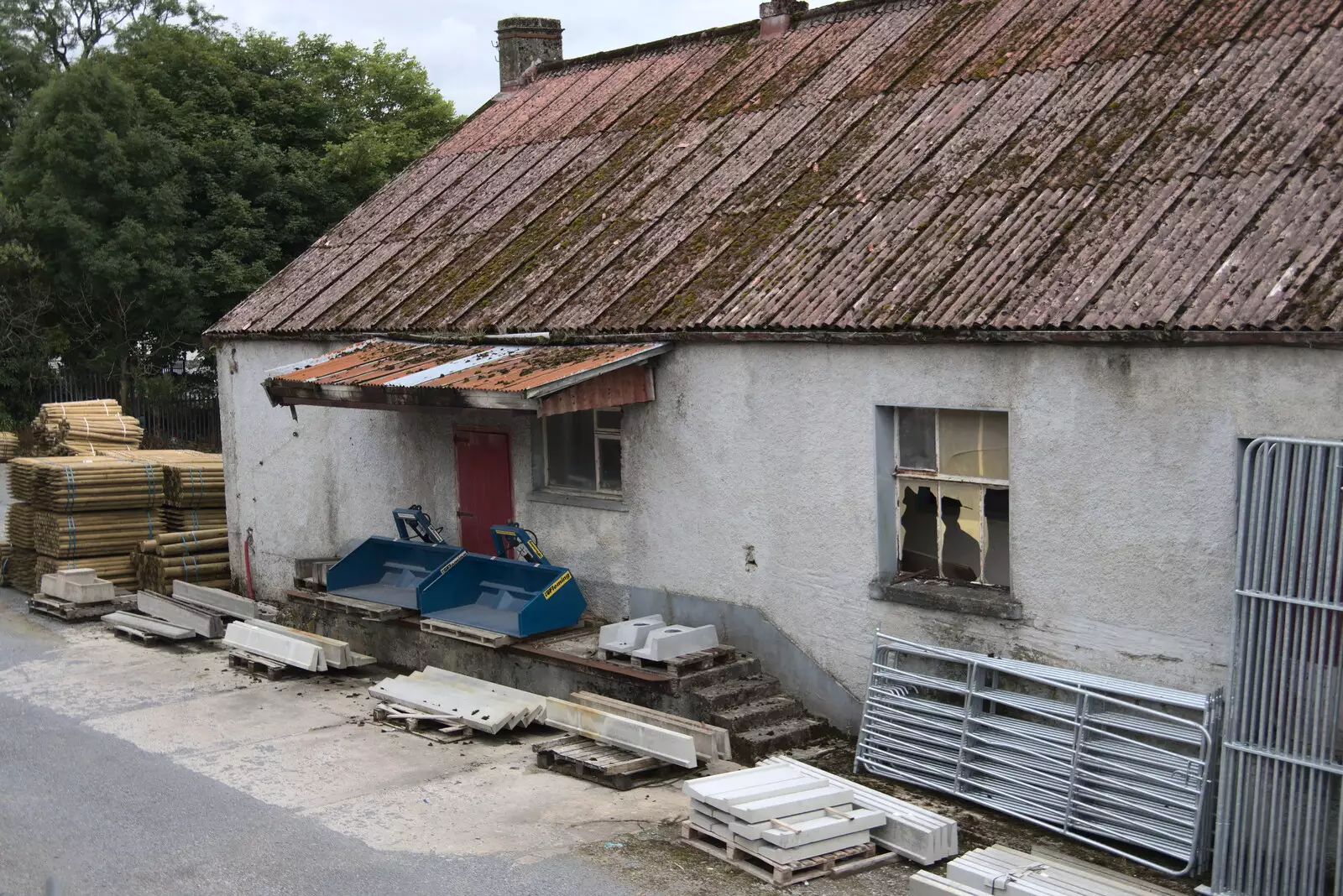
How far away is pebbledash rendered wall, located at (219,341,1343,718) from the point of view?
8633 millimetres

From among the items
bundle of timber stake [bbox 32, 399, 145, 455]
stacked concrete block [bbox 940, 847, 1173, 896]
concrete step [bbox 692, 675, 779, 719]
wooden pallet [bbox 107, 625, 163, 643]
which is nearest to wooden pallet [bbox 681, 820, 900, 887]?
stacked concrete block [bbox 940, 847, 1173, 896]

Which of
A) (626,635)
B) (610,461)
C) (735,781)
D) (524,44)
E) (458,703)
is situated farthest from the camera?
(524,44)

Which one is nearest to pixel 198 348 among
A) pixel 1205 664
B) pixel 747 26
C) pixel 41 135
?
pixel 41 135

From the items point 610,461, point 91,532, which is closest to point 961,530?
point 610,461

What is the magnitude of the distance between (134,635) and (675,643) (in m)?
7.83

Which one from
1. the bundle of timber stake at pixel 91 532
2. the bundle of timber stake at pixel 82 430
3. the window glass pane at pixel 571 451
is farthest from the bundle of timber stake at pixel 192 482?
the window glass pane at pixel 571 451

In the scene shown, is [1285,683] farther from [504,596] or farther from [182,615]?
[182,615]

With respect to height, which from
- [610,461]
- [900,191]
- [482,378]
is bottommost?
[610,461]

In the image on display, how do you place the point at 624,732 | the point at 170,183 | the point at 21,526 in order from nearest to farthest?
the point at 624,732, the point at 21,526, the point at 170,183

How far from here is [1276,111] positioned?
32.7ft

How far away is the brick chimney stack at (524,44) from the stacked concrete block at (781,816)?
1418 centimetres

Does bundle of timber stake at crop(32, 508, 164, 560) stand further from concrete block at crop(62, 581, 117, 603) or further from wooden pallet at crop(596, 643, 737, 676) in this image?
wooden pallet at crop(596, 643, 737, 676)

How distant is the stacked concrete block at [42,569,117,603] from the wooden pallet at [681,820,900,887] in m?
10.9

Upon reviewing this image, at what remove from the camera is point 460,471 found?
14.5 metres
